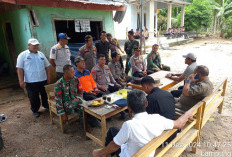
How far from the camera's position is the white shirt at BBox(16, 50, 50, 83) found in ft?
12.7

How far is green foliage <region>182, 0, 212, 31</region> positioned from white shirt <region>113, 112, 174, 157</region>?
71.0 ft

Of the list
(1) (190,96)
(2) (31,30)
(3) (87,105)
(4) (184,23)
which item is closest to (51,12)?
(2) (31,30)

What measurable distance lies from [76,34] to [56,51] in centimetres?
501

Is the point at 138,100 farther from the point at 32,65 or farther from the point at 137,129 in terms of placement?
the point at 32,65

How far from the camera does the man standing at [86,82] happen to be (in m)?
3.78

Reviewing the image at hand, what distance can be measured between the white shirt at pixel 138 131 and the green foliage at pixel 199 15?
2163 centimetres

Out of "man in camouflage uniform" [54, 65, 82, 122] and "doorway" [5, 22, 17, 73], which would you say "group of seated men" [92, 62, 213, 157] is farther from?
"doorway" [5, 22, 17, 73]

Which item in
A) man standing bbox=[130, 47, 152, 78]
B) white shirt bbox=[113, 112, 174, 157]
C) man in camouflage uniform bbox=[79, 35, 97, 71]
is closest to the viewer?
white shirt bbox=[113, 112, 174, 157]

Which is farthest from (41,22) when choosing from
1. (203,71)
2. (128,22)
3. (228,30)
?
(228,30)

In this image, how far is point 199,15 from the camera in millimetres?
19828

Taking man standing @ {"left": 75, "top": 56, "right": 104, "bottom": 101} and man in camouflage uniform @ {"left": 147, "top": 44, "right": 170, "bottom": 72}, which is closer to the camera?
man standing @ {"left": 75, "top": 56, "right": 104, "bottom": 101}

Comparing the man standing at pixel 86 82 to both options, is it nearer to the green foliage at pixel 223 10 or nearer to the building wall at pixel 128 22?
the building wall at pixel 128 22

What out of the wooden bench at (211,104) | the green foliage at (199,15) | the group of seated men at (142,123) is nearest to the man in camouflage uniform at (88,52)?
the group of seated men at (142,123)

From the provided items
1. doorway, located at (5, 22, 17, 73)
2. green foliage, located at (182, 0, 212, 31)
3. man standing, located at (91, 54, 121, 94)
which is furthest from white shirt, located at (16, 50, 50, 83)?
green foliage, located at (182, 0, 212, 31)
